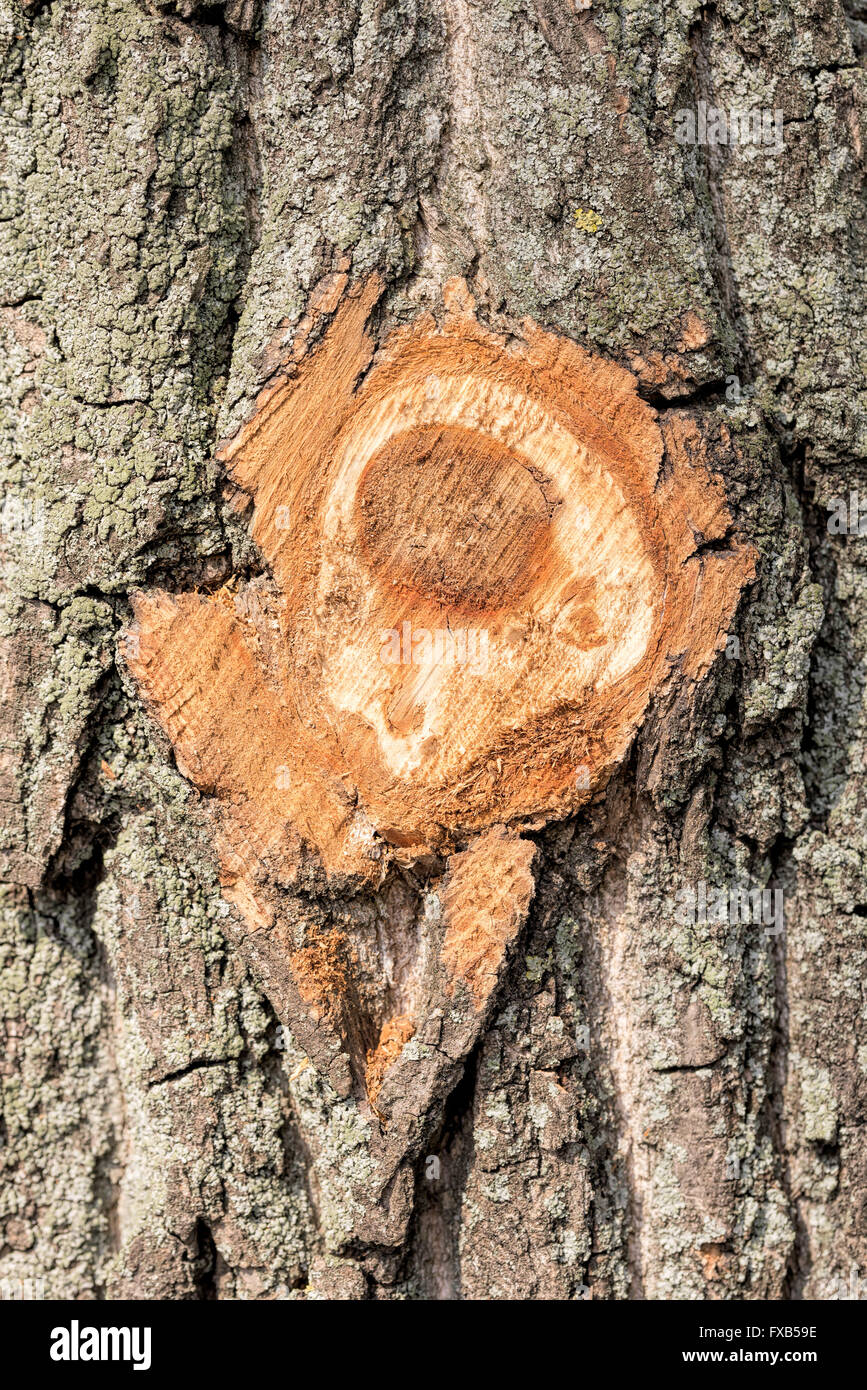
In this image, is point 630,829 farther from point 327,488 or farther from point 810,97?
point 810,97

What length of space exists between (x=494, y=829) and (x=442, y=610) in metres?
0.39

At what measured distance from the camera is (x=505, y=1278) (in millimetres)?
1832

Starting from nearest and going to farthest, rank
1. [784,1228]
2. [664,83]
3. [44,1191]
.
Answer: [664,83], [784,1228], [44,1191]

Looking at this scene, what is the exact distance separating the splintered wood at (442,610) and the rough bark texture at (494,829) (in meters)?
0.04

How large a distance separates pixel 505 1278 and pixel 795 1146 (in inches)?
23.3

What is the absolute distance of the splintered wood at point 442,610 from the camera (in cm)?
171

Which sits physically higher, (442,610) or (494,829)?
(442,610)

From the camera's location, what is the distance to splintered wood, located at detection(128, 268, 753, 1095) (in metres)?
1.71

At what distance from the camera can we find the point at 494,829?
1757 millimetres

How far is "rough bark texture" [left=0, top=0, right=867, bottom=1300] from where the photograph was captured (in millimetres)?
1724

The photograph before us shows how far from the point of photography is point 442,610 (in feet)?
5.74

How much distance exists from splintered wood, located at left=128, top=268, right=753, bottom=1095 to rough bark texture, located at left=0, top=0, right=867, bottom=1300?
0.04 m

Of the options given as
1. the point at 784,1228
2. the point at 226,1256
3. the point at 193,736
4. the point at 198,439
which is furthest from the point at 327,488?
the point at 784,1228

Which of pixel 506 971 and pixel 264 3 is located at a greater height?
pixel 264 3
